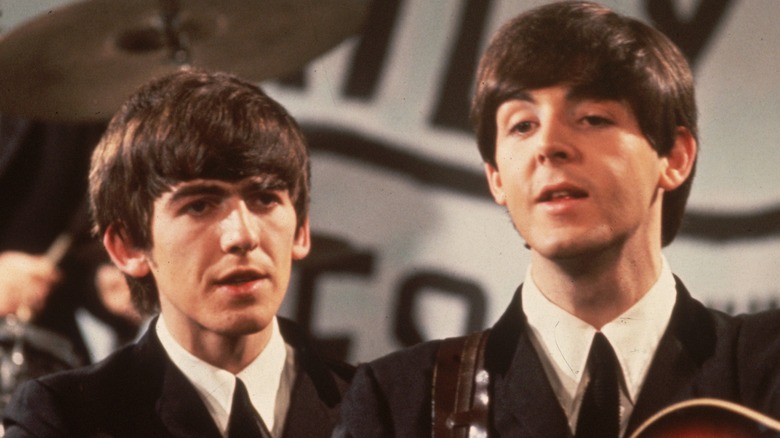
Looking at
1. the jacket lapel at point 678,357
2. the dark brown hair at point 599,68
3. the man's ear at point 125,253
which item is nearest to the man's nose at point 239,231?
the man's ear at point 125,253

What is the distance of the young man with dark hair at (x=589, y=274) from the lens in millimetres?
851

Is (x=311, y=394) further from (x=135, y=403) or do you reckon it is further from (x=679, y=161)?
(x=679, y=161)

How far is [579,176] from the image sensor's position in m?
0.85

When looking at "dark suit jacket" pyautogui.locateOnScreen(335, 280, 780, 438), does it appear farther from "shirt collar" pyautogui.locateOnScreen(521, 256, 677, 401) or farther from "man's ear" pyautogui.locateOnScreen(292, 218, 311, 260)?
"man's ear" pyautogui.locateOnScreen(292, 218, 311, 260)

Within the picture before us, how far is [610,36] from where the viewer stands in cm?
89

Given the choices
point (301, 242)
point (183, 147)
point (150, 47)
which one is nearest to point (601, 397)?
point (301, 242)

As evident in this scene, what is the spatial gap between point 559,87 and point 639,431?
270 millimetres

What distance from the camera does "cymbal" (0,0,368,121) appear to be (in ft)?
4.00

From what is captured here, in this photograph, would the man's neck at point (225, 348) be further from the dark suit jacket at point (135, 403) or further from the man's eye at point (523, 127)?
the man's eye at point (523, 127)

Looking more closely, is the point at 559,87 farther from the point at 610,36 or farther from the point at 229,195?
the point at 229,195

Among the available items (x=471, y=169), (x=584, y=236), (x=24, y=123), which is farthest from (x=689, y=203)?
(x=24, y=123)

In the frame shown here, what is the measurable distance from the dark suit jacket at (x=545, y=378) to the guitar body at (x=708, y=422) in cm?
3

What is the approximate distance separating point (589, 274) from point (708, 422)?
5.6 inches

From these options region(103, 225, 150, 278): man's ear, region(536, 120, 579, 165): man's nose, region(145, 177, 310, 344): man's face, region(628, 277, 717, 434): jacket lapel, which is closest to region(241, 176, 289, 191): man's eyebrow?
region(145, 177, 310, 344): man's face
